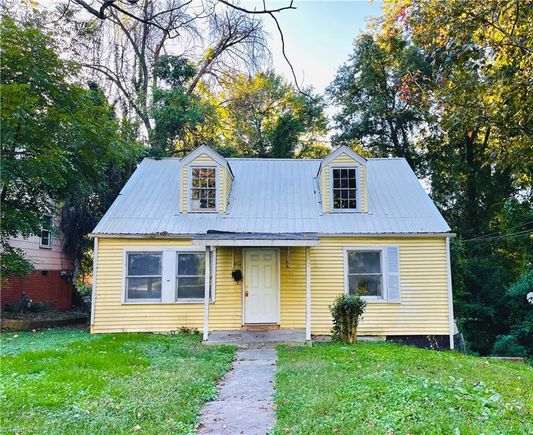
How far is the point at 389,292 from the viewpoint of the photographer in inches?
401

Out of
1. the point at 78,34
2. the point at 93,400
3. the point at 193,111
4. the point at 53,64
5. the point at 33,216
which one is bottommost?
the point at 93,400

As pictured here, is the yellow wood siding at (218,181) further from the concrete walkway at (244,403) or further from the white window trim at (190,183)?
the concrete walkway at (244,403)

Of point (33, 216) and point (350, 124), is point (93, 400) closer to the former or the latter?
point (33, 216)

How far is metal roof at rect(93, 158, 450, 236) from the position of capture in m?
10.5

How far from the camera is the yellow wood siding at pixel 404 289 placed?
10.1 metres

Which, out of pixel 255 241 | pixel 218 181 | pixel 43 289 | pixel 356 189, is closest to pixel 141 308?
pixel 255 241

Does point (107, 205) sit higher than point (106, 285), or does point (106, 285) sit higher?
point (107, 205)

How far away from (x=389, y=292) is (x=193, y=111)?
415 inches

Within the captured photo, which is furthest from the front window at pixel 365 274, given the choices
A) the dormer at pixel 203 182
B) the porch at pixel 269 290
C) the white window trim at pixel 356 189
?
the dormer at pixel 203 182

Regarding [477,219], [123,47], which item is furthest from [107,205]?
[477,219]

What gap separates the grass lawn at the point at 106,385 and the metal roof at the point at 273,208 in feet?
11.3

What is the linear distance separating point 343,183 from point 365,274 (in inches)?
107

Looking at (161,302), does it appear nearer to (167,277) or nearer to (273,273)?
(167,277)

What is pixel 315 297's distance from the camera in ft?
33.7
